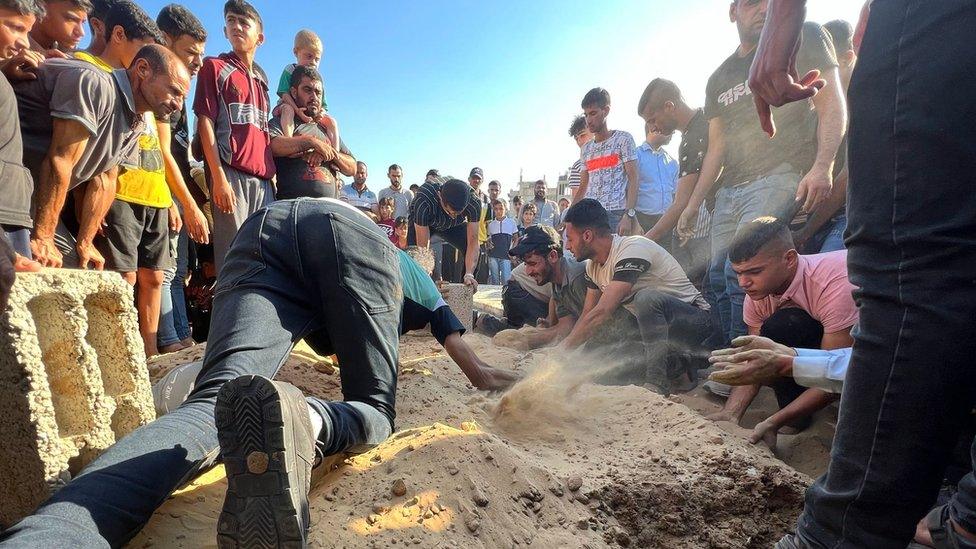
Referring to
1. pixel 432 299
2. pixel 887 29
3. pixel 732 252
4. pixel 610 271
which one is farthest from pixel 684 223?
pixel 887 29

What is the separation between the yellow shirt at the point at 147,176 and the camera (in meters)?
2.65

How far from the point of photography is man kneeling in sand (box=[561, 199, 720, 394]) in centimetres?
324

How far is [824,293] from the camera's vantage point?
7.00 feet

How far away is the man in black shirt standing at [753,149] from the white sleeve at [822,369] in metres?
1.06

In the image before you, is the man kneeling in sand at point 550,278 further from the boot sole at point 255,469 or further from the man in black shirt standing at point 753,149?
the boot sole at point 255,469

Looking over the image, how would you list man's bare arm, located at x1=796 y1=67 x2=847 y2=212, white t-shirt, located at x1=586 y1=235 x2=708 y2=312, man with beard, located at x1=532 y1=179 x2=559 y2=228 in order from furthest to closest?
1. man with beard, located at x1=532 y1=179 x2=559 y2=228
2. white t-shirt, located at x1=586 y1=235 x2=708 y2=312
3. man's bare arm, located at x1=796 y1=67 x2=847 y2=212

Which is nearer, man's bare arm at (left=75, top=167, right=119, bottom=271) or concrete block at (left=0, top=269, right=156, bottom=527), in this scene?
concrete block at (left=0, top=269, right=156, bottom=527)

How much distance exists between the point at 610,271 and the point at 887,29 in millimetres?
2802

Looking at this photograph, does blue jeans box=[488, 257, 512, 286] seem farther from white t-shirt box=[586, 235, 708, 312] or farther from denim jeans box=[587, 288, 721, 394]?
denim jeans box=[587, 288, 721, 394]

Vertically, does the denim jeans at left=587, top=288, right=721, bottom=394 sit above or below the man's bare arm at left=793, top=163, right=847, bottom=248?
below

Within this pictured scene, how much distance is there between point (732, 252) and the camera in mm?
2336

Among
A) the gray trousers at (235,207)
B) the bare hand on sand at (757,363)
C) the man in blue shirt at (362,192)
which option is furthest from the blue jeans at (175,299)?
the man in blue shirt at (362,192)

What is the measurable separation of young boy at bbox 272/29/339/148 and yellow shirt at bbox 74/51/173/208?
0.86m

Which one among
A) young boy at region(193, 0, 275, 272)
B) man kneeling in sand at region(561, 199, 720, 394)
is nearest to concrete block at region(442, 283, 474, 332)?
man kneeling in sand at region(561, 199, 720, 394)
